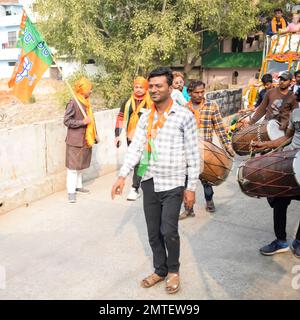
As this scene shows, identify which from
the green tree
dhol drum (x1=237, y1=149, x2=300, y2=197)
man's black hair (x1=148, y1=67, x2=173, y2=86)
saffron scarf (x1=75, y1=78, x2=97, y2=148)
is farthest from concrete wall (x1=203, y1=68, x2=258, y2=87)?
man's black hair (x1=148, y1=67, x2=173, y2=86)

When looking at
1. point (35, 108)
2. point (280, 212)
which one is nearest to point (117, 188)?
point (280, 212)

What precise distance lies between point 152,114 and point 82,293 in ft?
5.21

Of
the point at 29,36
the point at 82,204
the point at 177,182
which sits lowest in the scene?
the point at 82,204

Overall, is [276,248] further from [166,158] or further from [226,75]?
[226,75]

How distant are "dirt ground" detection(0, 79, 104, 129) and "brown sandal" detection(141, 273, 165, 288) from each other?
21.2 meters

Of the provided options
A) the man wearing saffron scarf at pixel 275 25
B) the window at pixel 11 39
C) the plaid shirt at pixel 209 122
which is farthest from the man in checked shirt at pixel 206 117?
the window at pixel 11 39

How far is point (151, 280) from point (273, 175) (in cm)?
137

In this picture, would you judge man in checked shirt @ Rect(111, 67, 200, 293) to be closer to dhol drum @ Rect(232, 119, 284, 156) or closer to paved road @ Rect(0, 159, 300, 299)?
paved road @ Rect(0, 159, 300, 299)

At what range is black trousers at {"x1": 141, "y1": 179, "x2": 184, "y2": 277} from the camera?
3227 mm

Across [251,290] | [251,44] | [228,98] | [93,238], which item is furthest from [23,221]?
[251,44]

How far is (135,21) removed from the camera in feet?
55.6

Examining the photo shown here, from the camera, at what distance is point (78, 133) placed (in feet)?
18.6
